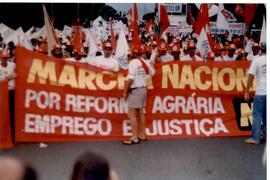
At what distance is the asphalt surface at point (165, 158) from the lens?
12.9 ft

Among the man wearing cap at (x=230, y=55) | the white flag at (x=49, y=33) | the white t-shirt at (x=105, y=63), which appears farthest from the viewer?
the man wearing cap at (x=230, y=55)

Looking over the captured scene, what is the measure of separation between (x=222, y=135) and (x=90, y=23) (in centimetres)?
348

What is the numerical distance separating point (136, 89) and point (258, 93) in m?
1.32

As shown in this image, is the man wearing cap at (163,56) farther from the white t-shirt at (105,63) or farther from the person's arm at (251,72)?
the person's arm at (251,72)

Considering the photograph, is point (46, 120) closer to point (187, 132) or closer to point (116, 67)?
point (116, 67)

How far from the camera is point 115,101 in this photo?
16.8 ft

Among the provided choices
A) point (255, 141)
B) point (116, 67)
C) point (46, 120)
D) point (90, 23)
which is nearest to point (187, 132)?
point (255, 141)

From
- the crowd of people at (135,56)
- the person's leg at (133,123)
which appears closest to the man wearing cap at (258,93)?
the crowd of people at (135,56)

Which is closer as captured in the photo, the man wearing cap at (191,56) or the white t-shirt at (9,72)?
the white t-shirt at (9,72)

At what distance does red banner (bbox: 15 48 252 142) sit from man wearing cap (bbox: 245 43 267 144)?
0.39 meters

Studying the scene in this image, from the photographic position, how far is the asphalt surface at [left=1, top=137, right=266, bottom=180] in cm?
393

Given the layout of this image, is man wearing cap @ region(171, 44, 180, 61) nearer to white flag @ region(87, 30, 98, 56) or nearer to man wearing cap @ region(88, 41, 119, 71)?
man wearing cap @ region(88, 41, 119, 71)

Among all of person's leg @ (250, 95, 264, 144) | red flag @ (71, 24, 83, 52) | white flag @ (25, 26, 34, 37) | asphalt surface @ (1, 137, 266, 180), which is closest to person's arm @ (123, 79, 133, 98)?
asphalt surface @ (1, 137, 266, 180)

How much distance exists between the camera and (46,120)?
4902mm
